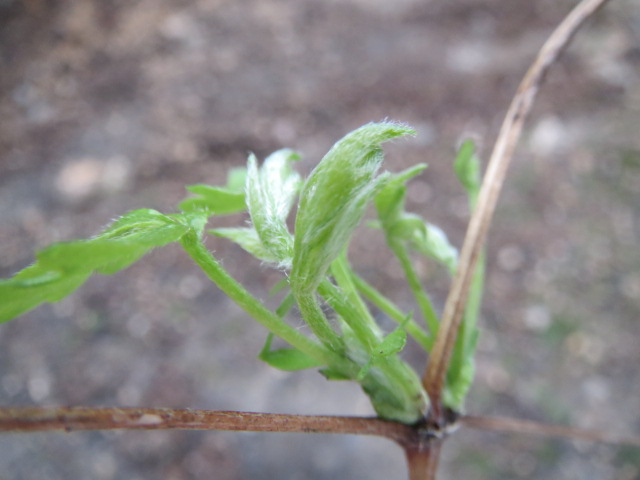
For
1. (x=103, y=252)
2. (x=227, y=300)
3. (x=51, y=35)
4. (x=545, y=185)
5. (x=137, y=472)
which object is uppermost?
(x=51, y=35)

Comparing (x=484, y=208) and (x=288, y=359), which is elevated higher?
(x=484, y=208)

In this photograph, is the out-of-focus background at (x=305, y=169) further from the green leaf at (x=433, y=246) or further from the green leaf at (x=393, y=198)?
the green leaf at (x=393, y=198)

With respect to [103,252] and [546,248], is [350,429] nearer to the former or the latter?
[103,252]

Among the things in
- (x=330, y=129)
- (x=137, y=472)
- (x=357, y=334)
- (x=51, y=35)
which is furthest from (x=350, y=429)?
(x=51, y=35)

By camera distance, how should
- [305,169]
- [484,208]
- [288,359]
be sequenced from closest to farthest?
1. [288,359]
2. [484,208]
3. [305,169]

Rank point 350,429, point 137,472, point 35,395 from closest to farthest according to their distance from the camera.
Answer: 1. point 350,429
2. point 137,472
3. point 35,395

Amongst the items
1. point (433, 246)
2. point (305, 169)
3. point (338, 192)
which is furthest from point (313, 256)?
point (305, 169)

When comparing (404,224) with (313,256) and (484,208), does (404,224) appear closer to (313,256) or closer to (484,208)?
(484,208)

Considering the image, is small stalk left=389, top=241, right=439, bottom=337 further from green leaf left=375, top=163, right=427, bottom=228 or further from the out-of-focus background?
the out-of-focus background
